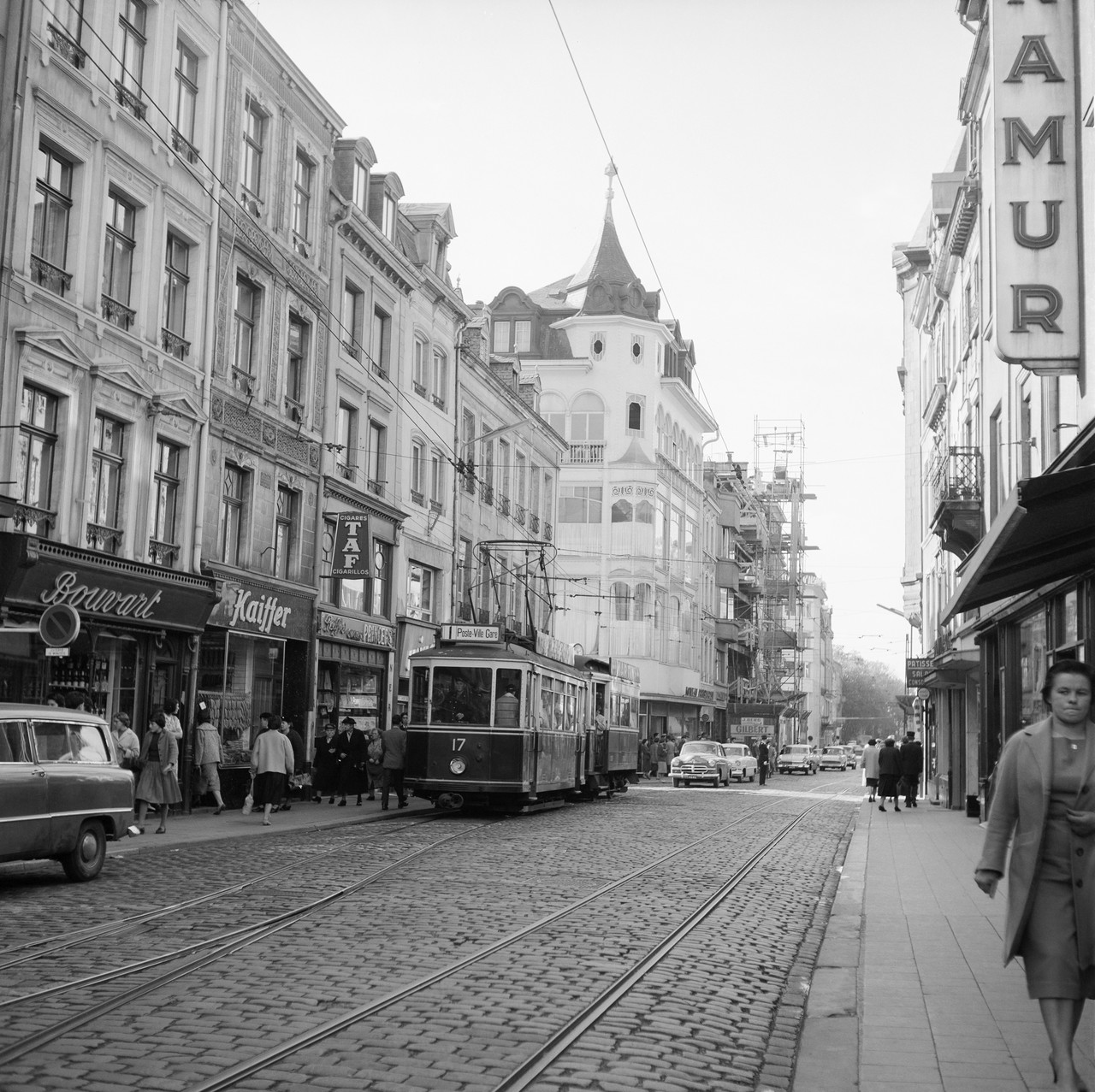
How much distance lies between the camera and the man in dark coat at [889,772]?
100ft

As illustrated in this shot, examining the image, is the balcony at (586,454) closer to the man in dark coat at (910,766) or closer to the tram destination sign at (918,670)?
the tram destination sign at (918,670)

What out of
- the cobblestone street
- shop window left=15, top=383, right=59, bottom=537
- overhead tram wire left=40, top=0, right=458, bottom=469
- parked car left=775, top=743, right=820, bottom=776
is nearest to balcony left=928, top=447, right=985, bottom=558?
the cobblestone street

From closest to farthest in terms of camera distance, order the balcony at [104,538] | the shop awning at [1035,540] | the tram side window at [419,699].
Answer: the shop awning at [1035,540] → the balcony at [104,538] → the tram side window at [419,699]

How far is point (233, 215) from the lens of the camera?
85.4 ft

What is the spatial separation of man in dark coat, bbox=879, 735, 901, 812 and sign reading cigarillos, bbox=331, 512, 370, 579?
1161 centimetres

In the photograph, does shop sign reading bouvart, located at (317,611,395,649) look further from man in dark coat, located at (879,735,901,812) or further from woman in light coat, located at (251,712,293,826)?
man in dark coat, located at (879,735,901,812)

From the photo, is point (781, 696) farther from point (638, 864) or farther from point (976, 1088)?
point (976, 1088)

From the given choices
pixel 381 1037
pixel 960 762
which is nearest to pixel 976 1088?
pixel 381 1037

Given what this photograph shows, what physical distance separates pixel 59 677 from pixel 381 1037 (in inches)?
587

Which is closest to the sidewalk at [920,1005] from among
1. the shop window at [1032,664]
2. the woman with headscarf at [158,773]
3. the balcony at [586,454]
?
the shop window at [1032,664]

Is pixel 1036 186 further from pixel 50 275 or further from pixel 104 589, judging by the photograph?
pixel 104 589

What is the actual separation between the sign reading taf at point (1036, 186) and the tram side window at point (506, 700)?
37.8 feet

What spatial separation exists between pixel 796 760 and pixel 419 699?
5456 cm

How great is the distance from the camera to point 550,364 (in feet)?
215
